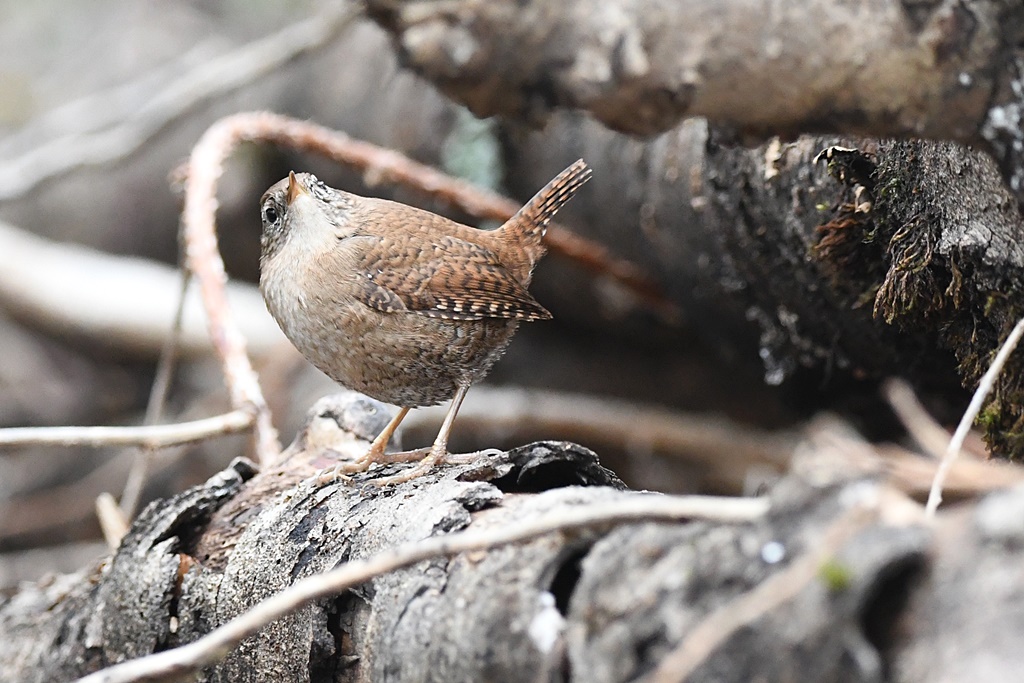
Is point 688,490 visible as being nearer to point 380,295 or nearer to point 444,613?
point 380,295

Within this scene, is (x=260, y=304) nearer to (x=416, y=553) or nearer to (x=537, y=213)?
(x=537, y=213)

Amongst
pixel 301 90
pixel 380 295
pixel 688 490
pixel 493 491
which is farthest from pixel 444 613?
pixel 301 90

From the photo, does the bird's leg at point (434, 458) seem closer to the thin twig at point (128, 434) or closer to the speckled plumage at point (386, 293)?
the speckled plumage at point (386, 293)

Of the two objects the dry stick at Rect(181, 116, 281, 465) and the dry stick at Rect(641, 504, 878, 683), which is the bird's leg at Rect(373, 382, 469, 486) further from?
the dry stick at Rect(641, 504, 878, 683)

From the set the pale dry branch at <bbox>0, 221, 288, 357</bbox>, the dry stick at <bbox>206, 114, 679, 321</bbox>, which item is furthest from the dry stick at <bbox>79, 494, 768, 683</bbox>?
the pale dry branch at <bbox>0, 221, 288, 357</bbox>

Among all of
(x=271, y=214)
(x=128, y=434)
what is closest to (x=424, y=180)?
(x=271, y=214)

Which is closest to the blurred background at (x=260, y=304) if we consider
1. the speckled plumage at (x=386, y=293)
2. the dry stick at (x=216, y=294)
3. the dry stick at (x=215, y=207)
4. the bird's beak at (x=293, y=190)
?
the dry stick at (x=215, y=207)
